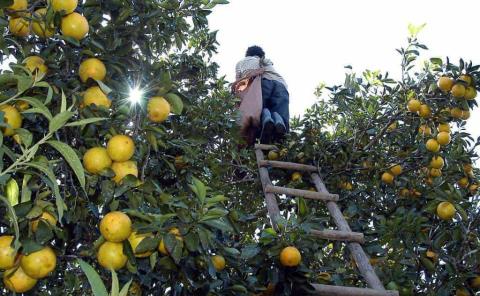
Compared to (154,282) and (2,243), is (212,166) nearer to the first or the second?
(154,282)

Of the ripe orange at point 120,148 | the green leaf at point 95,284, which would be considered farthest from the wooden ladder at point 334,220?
the green leaf at point 95,284

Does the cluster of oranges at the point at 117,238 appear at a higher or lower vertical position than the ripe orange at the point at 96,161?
lower

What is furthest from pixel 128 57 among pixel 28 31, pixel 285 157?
pixel 285 157

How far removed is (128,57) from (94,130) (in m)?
0.39

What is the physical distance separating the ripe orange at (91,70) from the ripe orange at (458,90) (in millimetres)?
2411

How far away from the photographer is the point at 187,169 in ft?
8.99

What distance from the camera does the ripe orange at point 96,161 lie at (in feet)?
5.66

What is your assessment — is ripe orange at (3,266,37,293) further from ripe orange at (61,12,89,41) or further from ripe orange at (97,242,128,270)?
ripe orange at (61,12,89,41)

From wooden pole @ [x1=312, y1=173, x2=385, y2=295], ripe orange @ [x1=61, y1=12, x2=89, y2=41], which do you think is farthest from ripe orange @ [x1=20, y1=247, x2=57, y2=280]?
wooden pole @ [x1=312, y1=173, x2=385, y2=295]

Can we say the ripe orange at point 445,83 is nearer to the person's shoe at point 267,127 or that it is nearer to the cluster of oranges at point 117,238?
the person's shoe at point 267,127

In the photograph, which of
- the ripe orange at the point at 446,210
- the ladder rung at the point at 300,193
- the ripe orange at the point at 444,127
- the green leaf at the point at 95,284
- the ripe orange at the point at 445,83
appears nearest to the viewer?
the green leaf at the point at 95,284

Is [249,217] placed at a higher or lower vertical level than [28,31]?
lower

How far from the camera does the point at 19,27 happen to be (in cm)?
186

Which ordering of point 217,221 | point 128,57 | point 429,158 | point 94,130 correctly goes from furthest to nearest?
point 429,158 < point 128,57 < point 94,130 < point 217,221
